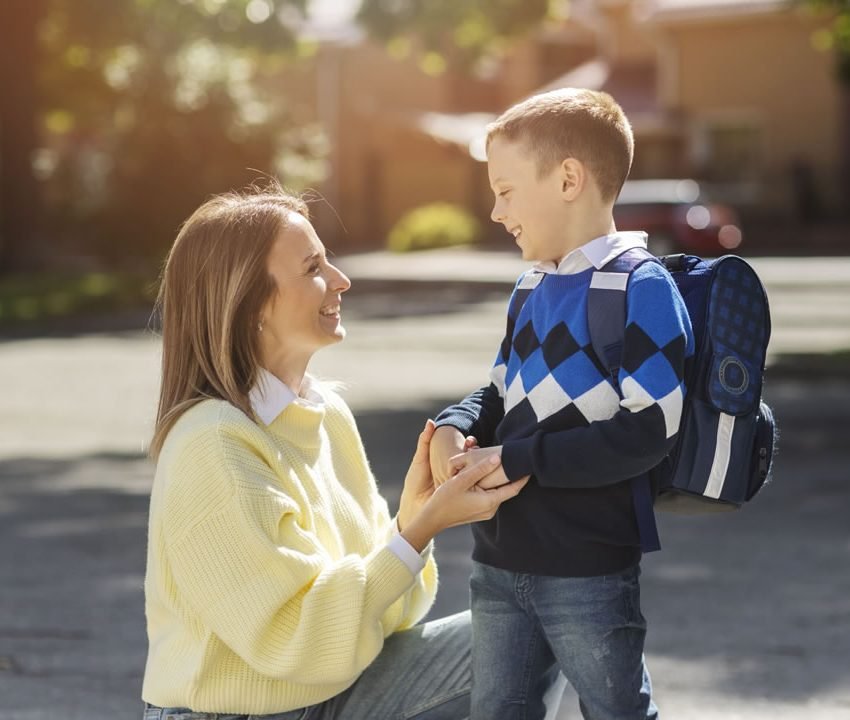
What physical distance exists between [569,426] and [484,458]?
169 millimetres

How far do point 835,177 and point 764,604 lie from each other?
116 ft

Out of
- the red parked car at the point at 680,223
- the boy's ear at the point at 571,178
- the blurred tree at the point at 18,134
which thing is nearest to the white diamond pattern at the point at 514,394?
the boy's ear at the point at 571,178

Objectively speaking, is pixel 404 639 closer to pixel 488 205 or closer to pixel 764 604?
pixel 764 604

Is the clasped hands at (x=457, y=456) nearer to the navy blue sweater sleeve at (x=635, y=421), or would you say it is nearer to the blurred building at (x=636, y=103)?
the navy blue sweater sleeve at (x=635, y=421)

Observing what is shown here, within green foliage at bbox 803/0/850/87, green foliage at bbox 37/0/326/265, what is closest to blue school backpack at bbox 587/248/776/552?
green foliage at bbox 803/0/850/87

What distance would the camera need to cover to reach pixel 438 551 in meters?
6.88

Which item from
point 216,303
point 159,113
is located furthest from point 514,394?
point 159,113

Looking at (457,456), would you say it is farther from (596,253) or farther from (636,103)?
(636,103)

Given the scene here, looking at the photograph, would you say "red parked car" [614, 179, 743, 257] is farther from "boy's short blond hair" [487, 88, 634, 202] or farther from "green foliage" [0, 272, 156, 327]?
"boy's short blond hair" [487, 88, 634, 202]

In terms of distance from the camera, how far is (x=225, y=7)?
26.6 metres

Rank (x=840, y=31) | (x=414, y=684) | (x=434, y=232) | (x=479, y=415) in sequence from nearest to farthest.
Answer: (x=479, y=415) < (x=414, y=684) < (x=840, y=31) < (x=434, y=232)

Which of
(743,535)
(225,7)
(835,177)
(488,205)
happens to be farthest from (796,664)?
(488,205)

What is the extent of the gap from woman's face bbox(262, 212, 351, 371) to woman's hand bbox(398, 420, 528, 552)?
1.09 ft

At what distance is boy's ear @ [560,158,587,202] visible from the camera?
2877 mm
